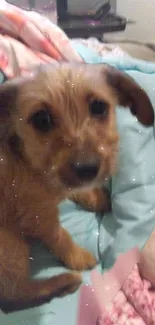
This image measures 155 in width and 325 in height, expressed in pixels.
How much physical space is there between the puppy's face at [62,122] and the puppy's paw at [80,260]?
16cm

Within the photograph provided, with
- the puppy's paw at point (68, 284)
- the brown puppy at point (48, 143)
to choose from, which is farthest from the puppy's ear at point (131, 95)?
the puppy's paw at point (68, 284)

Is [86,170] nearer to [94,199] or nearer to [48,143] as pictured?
[48,143]

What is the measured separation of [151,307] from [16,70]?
43 centimetres

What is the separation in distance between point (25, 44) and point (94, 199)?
0.21m

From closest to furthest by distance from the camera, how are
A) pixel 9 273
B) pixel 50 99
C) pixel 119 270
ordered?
pixel 50 99, pixel 9 273, pixel 119 270

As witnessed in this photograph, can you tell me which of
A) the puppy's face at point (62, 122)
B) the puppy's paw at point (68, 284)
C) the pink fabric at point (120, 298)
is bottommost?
the pink fabric at point (120, 298)

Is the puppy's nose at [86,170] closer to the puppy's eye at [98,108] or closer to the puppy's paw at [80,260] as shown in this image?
the puppy's eye at [98,108]

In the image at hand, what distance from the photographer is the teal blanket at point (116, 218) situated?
1.96 feet

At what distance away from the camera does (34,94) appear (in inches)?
17.8

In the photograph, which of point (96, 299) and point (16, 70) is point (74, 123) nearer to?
point (16, 70)

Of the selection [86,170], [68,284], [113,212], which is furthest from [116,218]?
[86,170]

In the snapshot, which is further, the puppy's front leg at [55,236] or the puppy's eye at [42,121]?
the puppy's front leg at [55,236]

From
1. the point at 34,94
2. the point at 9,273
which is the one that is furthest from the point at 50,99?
the point at 9,273

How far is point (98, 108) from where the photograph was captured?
0.48 m
